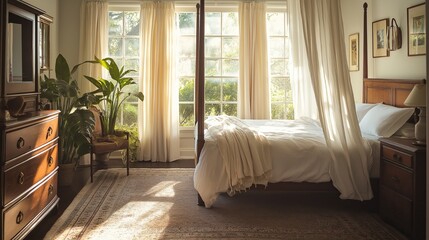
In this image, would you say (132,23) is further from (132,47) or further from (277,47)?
(277,47)

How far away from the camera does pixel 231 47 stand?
20.9 feet

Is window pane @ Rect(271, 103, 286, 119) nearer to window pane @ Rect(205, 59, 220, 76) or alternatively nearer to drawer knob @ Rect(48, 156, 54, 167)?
window pane @ Rect(205, 59, 220, 76)

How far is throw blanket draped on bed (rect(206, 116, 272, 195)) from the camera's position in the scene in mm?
3643

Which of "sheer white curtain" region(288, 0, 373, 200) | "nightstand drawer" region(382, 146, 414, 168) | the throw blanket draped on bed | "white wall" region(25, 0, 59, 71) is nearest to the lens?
"nightstand drawer" region(382, 146, 414, 168)

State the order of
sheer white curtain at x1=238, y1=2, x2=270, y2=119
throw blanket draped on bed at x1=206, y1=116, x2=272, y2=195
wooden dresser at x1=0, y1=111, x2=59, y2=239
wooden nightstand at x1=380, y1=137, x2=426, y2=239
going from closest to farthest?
wooden dresser at x1=0, y1=111, x2=59, y2=239
wooden nightstand at x1=380, y1=137, x2=426, y2=239
throw blanket draped on bed at x1=206, y1=116, x2=272, y2=195
sheer white curtain at x1=238, y1=2, x2=270, y2=119

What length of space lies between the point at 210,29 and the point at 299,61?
8.86 ft

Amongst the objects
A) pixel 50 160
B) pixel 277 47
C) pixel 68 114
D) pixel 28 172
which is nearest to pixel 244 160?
pixel 50 160

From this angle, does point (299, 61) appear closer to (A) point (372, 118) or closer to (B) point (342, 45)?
(B) point (342, 45)

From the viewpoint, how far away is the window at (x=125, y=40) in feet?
20.5

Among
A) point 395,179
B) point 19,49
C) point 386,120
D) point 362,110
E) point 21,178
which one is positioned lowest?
point 395,179

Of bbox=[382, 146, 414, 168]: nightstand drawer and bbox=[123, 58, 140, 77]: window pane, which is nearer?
bbox=[382, 146, 414, 168]: nightstand drawer

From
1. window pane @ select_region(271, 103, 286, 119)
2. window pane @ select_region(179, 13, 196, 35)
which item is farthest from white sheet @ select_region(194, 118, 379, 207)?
window pane @ select_region(179, 13, 196, 35)

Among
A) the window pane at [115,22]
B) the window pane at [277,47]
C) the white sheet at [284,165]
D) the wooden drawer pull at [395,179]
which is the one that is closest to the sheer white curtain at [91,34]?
the window pane at [115,22]

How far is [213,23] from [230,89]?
3.56 ft
